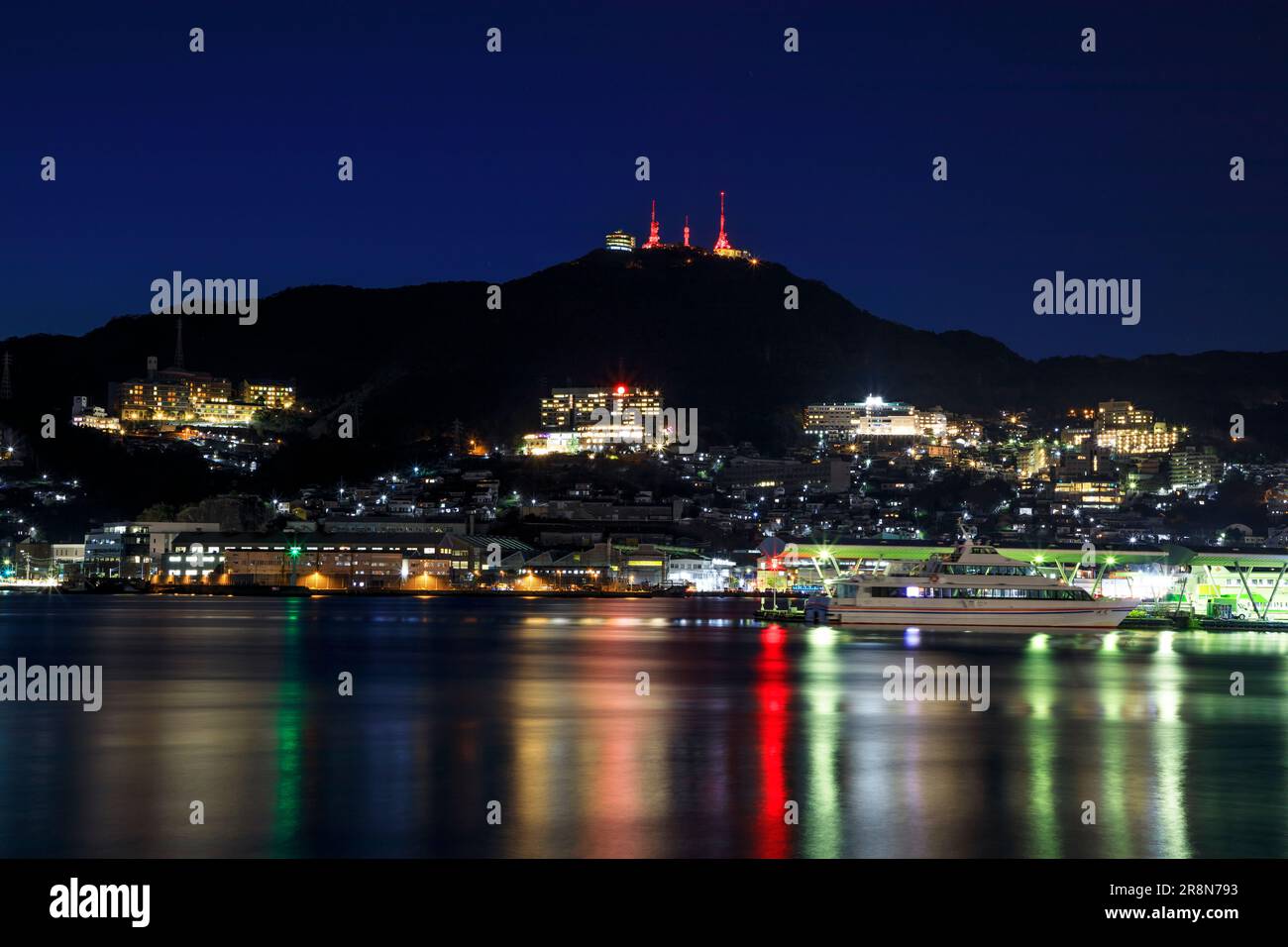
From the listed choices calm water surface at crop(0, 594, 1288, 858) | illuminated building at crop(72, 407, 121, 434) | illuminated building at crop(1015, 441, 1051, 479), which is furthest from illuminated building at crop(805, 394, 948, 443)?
calm water surface at crop(0, 594, 1288, 858)

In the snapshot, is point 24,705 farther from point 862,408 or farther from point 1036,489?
point 862,408

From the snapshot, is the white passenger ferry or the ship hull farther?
the white passenger ferry

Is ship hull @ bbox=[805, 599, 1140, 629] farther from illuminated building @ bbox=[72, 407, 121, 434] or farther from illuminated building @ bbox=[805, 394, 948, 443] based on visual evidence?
illuminated building @ bbox=[72, 407, 121, 434]

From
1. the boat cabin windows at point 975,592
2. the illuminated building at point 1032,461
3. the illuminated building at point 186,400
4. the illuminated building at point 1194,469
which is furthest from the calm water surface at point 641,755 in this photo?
the illuminated building at point 186,400

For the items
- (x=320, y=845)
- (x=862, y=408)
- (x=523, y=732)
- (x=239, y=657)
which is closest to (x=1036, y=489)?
(x=862, y=408)

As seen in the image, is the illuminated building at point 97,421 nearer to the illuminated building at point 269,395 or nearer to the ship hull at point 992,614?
the illuminated building at point 269,395

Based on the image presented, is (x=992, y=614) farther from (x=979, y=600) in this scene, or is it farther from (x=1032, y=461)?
(x=1032, y=461)
